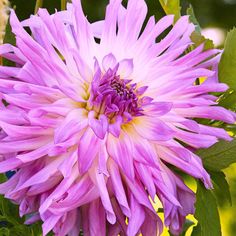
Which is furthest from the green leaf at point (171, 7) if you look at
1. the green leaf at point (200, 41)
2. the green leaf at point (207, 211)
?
the green leaf at point (207, 211)

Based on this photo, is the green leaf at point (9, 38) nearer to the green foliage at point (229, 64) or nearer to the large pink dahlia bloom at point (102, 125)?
the large pink dahlia bloom at point (102, 125)

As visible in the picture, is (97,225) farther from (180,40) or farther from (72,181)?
(180,40)

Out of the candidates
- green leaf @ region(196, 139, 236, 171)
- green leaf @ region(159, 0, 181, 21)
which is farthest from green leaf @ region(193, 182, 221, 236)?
green leaf @ region(159, 0, 181, 21)

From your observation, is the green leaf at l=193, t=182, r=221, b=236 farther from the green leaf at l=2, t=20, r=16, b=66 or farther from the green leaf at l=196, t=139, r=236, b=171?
the green leaf at l=2, t=20, r=16, b=66

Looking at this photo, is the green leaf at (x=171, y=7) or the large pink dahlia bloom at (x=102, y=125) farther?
the green leaf at (x=171, y=7)

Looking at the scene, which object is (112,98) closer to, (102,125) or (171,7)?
(102,125)

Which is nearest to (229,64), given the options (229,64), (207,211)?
(229,64)
